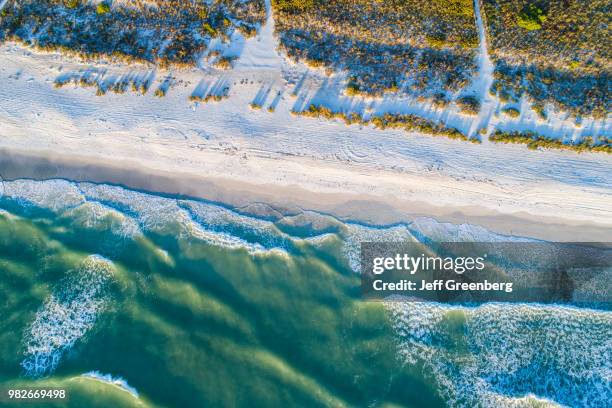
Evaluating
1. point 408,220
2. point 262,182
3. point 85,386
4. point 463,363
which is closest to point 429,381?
point 463,363

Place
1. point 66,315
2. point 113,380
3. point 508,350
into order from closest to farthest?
point 113,380 → point 508,350 → point 66,315

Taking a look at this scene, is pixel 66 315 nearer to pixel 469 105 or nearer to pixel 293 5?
pixel 293 5

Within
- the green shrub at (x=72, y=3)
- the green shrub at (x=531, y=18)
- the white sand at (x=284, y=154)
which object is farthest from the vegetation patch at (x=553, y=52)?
the green shrub at (x=72, y=3)

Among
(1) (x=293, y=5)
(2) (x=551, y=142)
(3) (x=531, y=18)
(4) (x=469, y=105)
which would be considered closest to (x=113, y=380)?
(1) (x=293, y=5)

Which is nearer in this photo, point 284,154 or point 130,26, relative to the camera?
point 284,154

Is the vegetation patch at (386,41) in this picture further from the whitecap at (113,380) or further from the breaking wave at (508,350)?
the whitecap at (113,380)

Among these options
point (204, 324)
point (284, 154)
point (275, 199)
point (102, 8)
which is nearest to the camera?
point (204, 324)
